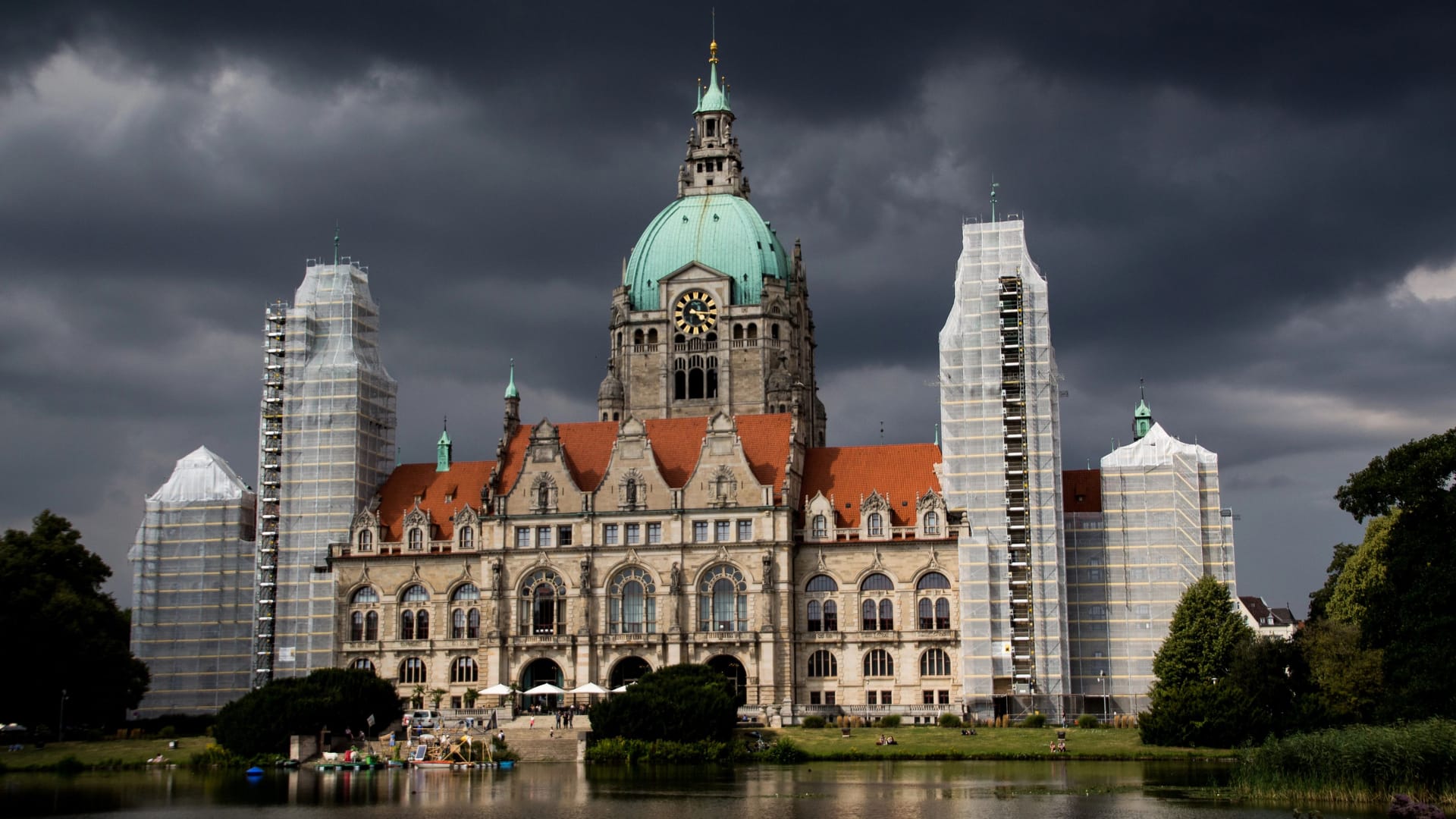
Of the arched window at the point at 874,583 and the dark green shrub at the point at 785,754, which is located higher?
the arched window at the point at 874,583

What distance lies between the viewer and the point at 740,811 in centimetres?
5906

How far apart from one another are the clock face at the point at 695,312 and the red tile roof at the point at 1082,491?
31509 millimetres

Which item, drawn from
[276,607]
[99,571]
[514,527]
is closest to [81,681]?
[99,571]

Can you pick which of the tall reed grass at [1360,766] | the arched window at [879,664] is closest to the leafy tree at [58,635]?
the arched window at [879,664]

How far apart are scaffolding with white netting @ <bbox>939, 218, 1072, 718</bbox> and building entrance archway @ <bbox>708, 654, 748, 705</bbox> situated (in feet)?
40.5

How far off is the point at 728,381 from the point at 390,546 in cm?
2823

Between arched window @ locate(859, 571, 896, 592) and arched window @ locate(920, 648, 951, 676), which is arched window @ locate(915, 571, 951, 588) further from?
arched window @ locate(920, 648, 951, 676)

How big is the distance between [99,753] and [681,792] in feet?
119

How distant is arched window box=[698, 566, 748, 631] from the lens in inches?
4099

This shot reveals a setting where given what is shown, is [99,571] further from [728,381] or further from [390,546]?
[728,381]

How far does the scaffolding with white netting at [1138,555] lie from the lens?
10162 centimetres

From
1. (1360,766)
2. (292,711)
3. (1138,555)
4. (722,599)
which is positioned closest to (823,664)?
(722,599)

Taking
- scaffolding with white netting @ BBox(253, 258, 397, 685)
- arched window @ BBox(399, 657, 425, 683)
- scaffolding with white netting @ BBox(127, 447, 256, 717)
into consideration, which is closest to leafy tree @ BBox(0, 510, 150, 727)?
scaffolding with white netting @ BBox(127, 447, 256, 717)

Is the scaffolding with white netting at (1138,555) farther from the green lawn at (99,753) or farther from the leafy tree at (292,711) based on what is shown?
the green lawn at (99,753)
